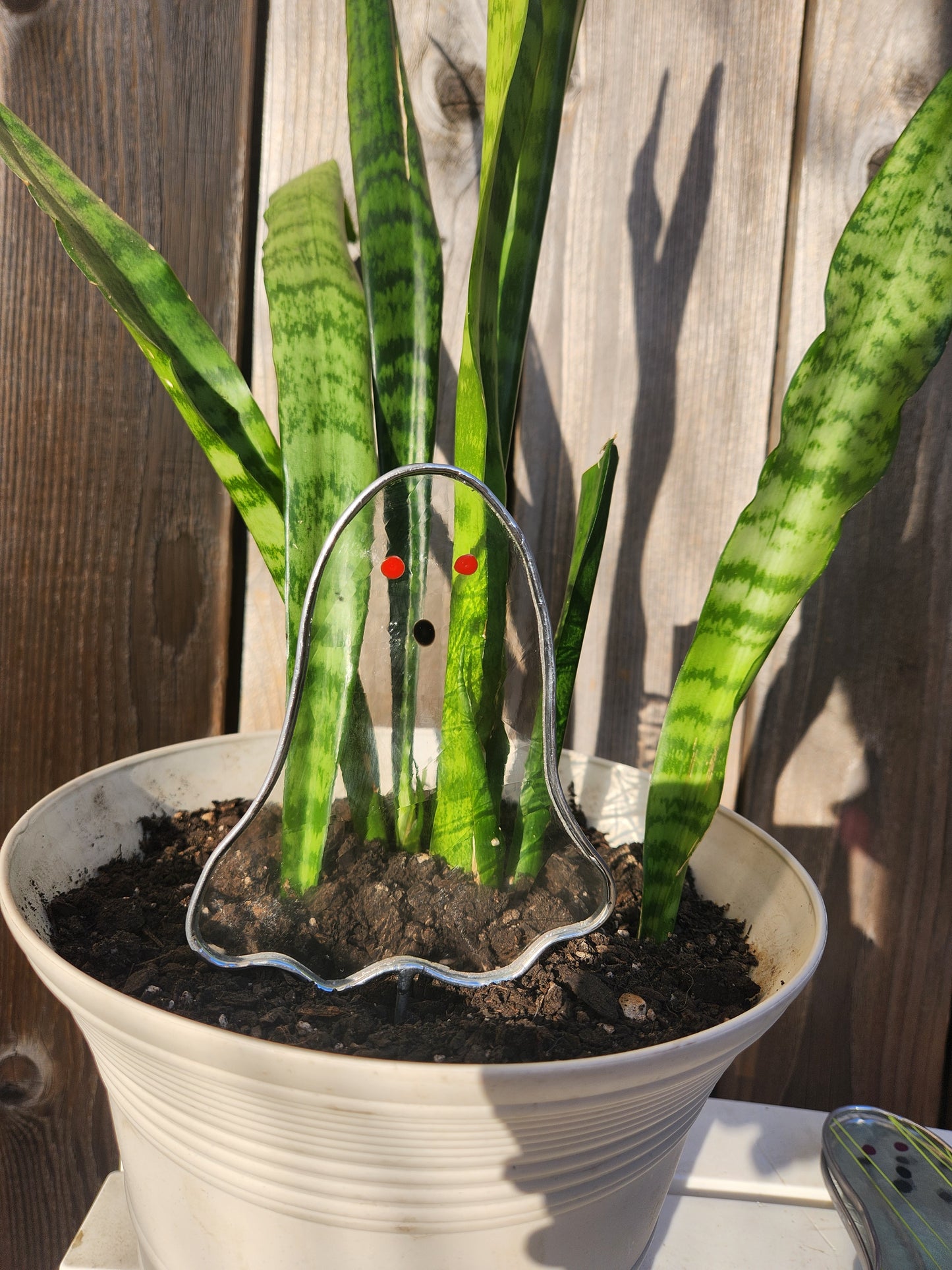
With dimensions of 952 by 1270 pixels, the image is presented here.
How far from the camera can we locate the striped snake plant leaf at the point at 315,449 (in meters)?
0.37

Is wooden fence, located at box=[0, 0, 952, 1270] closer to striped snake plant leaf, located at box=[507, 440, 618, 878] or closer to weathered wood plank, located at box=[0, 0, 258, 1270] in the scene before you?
weathered wood plank, located at box=[0, 0, 258, 1270]

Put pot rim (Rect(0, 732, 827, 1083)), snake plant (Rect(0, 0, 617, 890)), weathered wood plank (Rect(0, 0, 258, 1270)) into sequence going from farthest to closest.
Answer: weathered wood plank (Rect(0, 0, 258, 1270)) → snake plant (Rect(0, 0, 617, 890)) → pot rim (Rect(0, 732, 827, 1083))

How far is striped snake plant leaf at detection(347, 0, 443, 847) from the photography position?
1.31 feet

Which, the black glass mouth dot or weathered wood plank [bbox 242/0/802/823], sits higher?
weathered wood plank [bbox 242/0/802/823]

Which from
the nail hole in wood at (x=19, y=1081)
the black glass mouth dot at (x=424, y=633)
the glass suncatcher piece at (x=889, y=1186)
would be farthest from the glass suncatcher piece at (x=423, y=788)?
the nail hole in wood at (x=19, y=1081)

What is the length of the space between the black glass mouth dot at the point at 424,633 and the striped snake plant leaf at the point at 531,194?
0.11 meters

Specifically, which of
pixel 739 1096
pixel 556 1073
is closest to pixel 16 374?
pixel 556 1073

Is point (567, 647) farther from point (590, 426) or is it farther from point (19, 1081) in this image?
point (19, 1081)

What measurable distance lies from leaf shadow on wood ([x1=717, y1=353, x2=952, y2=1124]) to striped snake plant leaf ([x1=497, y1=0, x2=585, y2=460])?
398 millimetres

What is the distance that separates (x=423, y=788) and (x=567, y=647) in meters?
0.11

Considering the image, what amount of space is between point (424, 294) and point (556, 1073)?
0.36 metres

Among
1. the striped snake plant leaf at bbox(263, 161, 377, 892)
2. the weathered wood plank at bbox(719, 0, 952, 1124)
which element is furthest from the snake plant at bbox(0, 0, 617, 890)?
the weathered wood plank at bbox(719, 0, 952, 1124)

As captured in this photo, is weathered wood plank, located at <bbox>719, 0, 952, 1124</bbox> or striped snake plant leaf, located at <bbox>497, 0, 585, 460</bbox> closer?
striped snake plant leaf, located at <bbox>497, 0, 585, 460</bbox>

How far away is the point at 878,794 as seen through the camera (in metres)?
0.72
